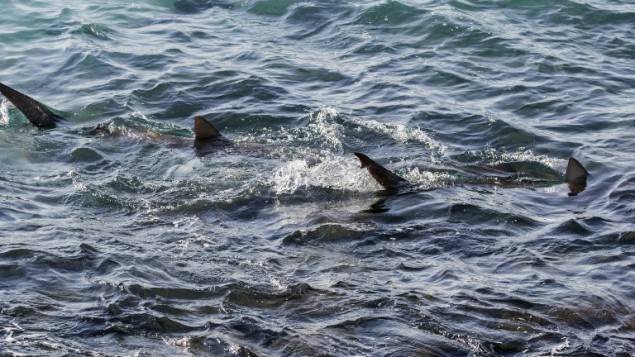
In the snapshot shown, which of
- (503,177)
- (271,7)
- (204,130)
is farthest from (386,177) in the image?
(271,7)

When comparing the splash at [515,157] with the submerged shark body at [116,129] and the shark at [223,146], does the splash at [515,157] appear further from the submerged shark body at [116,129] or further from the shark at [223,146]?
the submerged shark body at [116,129]

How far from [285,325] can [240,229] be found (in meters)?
2.13

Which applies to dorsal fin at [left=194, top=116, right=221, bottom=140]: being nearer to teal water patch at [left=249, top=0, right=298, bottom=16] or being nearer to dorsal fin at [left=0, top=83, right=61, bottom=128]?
dorsal fin at [left=0, top=83, right=61, bottom=128]

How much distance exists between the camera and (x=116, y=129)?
37.9ft

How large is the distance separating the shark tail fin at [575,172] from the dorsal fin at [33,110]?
6.38 m

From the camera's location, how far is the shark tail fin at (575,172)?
9914 mm

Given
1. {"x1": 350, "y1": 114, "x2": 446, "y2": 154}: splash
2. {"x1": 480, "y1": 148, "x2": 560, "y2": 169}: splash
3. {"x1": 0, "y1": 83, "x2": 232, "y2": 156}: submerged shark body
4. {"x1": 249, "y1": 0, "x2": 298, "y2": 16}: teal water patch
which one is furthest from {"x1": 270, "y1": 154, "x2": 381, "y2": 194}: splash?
{"x1": 249, "y1": 0, "x2": 298, "y2": 16}: teal water patch

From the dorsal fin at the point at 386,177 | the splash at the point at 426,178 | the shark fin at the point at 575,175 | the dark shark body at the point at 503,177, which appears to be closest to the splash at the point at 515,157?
the dark shark body at the point at 503,177

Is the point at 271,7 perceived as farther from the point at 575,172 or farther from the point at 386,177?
the point at 575,172

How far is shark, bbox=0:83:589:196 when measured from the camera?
956 centimetres

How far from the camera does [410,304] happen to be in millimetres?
7027

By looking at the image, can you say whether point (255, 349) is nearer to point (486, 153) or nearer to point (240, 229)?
point (240, 229)

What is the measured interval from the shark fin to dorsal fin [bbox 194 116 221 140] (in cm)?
406

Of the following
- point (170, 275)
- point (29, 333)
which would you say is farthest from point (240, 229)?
point (29, 333)
